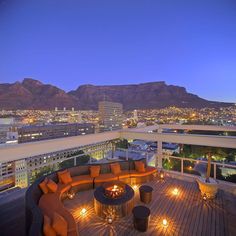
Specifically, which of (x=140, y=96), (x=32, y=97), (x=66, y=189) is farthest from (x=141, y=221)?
(x=140, y=96)

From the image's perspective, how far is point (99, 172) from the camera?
547 cm

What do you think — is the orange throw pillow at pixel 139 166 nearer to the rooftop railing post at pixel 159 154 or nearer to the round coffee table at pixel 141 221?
the rooftop railing post at pixel 159 154

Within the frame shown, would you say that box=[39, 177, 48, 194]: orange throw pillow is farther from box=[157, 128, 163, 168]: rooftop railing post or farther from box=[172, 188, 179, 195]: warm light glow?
box=[157, 128, 163, 168]: rooftop railing post

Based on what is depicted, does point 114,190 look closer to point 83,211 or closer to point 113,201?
point 113,201

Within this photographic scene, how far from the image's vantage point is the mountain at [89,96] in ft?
94.0

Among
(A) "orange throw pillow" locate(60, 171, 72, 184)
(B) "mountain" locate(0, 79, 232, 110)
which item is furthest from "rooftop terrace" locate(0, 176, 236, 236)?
(B) "mountain" locate(0, 79, 232, 110)

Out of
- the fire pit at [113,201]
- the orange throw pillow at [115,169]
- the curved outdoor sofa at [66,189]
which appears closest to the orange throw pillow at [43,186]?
the curved outdoor sofa at [66,189]

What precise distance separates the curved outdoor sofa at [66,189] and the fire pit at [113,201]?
75 centimetres

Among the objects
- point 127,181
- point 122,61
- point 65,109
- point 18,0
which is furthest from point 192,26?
point 122,61

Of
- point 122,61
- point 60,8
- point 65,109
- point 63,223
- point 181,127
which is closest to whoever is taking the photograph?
point 63,223

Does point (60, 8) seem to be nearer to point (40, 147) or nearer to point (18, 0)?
point (18, 0)

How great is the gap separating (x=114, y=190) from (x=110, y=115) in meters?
31.6

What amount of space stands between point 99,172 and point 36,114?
1078 inches

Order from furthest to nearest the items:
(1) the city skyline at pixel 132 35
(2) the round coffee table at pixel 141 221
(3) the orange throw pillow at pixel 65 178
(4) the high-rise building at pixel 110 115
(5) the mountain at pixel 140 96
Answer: (4) the high-rise building at pixel 110 115, (5) the mountain at pixel 140 96, (1) the city skyline at pixel 132 35, (3) the orange throw pillow at pixel 65 178, (2) the round coffee table at pixel 141 221
